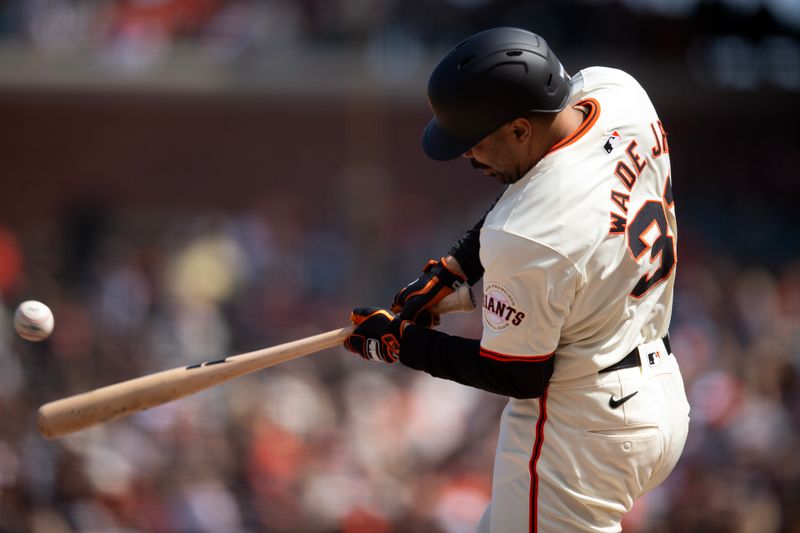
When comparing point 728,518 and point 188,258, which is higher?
point 188,258

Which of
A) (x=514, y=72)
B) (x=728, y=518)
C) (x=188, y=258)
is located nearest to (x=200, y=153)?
(x=188, y=258)

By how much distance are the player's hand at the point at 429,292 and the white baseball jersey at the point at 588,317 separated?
1.29 ft

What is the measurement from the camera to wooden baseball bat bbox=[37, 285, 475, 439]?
2.84 metres

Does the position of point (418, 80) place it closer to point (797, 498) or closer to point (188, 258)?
point (188, 258)

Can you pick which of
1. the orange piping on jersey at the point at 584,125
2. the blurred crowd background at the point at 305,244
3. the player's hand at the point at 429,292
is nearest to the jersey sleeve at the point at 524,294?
the orange piping on jersey at the point at 584,125

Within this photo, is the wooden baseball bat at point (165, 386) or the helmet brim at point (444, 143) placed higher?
the helmet brim at point (444, 143)

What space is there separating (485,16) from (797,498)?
5671 millimetres

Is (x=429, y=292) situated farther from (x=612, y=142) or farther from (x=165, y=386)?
(x=165, y=386)

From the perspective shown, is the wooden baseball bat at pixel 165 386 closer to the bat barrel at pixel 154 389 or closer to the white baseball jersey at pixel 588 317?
the bat barrel at pixel 154 389

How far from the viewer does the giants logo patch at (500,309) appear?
7.74 feet

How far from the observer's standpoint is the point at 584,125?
254 cm

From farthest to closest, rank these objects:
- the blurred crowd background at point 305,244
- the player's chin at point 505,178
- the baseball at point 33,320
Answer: the blurred crowd background at point 305,244 → the baseball at point 33,320 → the player's chin at point 505,178

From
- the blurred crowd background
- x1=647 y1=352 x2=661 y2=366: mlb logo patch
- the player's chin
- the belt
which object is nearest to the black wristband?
the belt

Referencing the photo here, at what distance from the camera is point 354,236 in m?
9.05
